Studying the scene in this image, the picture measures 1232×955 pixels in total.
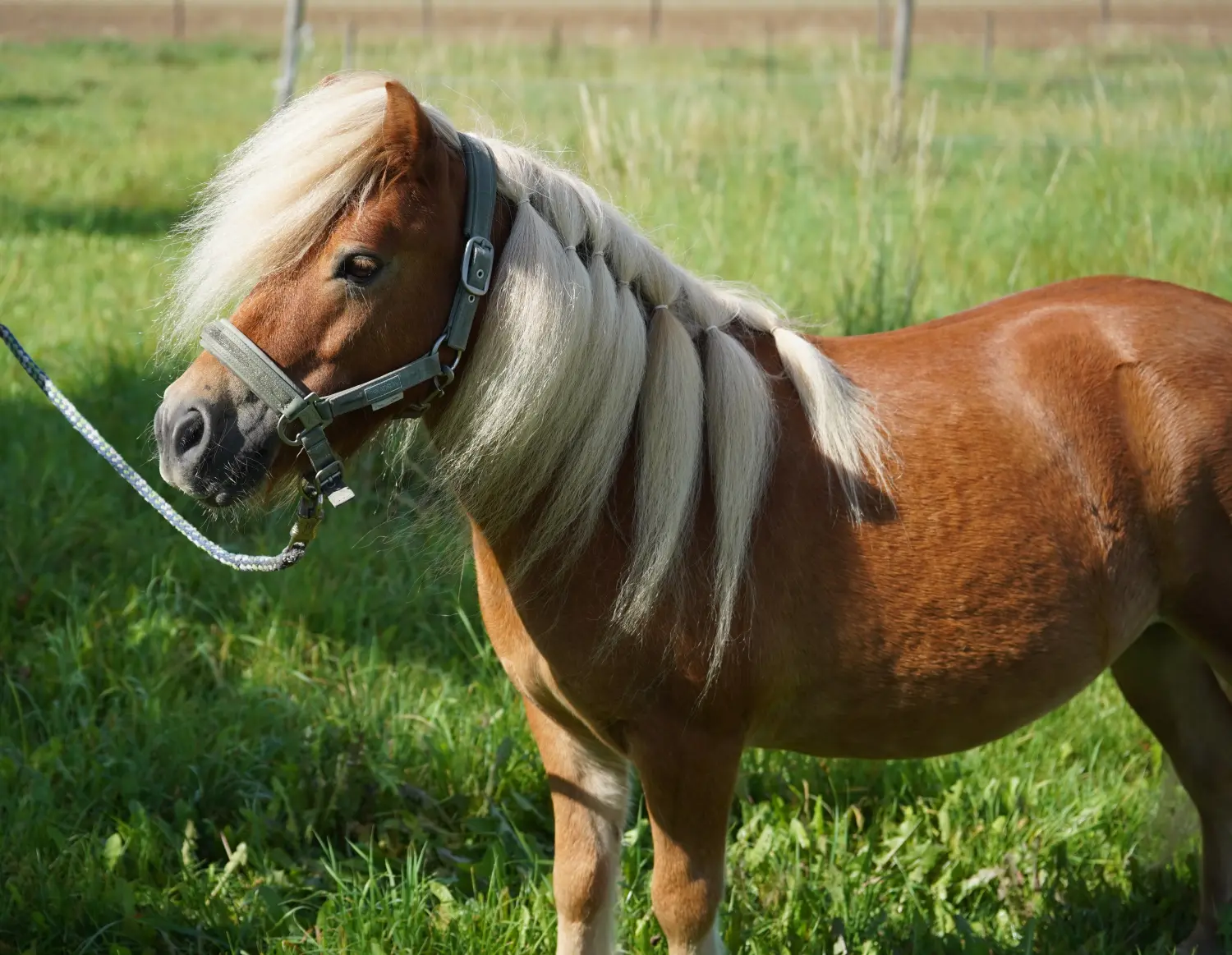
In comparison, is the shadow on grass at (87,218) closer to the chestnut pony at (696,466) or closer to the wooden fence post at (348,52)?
the wooden fence post at (348,52)

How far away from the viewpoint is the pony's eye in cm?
176

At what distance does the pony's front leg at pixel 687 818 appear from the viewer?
2039 mm

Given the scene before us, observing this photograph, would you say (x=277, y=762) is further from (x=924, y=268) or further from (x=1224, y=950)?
(x=924, y=268)

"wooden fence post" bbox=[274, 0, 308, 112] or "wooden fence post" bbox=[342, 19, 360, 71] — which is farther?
"wooden fence post" bbox=[342, 19, 360, 71]

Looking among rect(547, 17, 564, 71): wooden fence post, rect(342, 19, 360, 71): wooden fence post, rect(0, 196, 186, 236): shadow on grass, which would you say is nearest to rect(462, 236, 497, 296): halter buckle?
rect(342, 19, 360, 71): wooden fence post

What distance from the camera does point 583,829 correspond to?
7.64 ft

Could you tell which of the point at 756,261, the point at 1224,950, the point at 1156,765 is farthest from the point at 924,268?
the point at 1224,950

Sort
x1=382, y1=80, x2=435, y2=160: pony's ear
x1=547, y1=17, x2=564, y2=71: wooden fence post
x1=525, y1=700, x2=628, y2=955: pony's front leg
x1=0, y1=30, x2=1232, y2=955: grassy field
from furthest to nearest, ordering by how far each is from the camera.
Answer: x1=547, y1=17, x2=564, y2=71: wooden fence post → x1=0, y1=30, x2=1232, y2=955: grassy field → x1=525, y1=700, x2=628, y2=955: pony's front leg → x1=382, y1=80, x2=435, y2=160: pony's ear

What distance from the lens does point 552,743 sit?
2.33 metres

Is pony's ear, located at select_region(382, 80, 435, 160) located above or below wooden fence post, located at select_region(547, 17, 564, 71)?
below

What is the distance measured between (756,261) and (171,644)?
3653 millimetres

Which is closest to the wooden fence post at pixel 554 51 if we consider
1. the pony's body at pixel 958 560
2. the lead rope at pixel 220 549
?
the lead rope at pixel 220 549

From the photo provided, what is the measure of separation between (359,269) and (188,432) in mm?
363

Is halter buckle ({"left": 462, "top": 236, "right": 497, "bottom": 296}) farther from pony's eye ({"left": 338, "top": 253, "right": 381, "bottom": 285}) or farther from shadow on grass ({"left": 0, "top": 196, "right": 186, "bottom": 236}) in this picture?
shadow on grass ({"left": 0, "top": 196, "right": 186, "bottom": 236})
